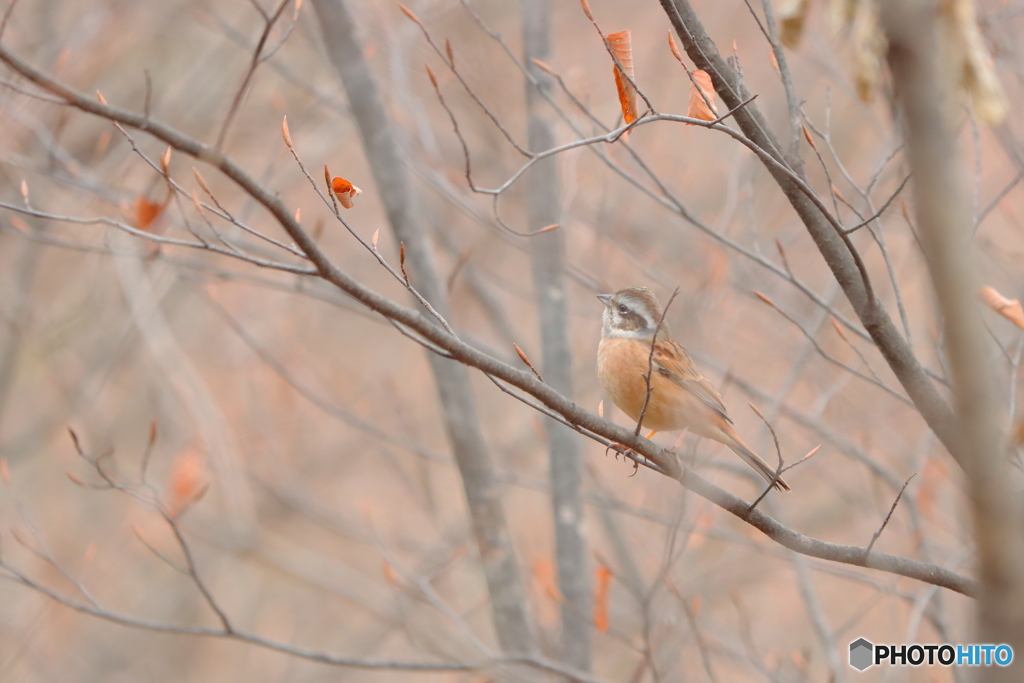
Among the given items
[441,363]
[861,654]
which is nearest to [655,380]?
[441,363]

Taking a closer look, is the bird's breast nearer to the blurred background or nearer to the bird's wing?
the bird's wing

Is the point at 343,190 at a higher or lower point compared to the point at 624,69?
lower

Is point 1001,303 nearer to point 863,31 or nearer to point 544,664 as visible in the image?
point 863,31

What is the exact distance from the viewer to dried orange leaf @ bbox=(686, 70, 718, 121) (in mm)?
2914

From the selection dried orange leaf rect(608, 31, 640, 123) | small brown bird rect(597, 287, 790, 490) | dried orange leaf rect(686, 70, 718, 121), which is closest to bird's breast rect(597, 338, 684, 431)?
small brown bird rect(597, 287, 790, 490)

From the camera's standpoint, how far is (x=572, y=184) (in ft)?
20.3

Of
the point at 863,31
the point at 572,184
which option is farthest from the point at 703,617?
the point at 863,31

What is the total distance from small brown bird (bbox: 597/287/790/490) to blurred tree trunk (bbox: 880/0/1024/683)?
9.81 ft

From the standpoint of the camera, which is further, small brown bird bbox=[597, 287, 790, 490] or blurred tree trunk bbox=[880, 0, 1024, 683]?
small brown bird bbox=[597, 287, 790, 490]

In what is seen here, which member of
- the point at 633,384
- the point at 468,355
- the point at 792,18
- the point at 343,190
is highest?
the point at 792,18

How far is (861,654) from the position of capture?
4.93 m

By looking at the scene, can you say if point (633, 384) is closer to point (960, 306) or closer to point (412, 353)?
point (960, 306)

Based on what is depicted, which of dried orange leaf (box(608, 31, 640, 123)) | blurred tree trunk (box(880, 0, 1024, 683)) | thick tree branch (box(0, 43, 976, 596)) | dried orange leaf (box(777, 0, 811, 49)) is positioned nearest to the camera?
blurred tree trunk (box(880, 0, 1024, 683))

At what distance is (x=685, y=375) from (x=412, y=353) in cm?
811
